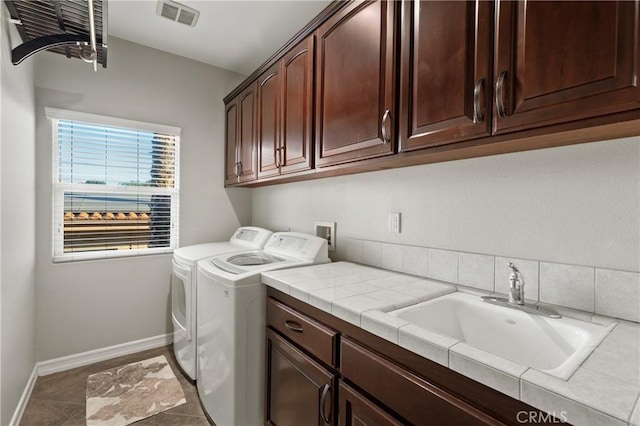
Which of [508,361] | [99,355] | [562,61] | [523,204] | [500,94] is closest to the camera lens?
[508,361]

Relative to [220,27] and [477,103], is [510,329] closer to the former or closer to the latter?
[477,103]

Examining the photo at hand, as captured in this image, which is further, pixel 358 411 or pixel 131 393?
pixel 131 393

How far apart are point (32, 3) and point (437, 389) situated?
7.94ft

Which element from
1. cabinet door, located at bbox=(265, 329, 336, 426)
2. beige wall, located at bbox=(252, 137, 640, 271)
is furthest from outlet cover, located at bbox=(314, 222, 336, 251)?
cabinet door, located at bbox=(265, 329, 336, 426)

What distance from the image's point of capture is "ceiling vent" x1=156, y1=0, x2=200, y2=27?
1.94m

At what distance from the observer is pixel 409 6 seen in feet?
3.87

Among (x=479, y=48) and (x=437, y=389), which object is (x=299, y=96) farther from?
(x=437, y=389)

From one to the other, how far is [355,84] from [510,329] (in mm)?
1206

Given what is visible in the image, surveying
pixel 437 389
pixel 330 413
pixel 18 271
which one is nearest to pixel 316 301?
pixel 330 413

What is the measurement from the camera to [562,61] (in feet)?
2.62

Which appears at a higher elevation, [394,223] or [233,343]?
[394,223]

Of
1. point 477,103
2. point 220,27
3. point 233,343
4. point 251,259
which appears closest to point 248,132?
point 220,27

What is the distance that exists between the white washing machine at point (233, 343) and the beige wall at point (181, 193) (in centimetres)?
113

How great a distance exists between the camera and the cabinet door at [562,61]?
27.7 inches
